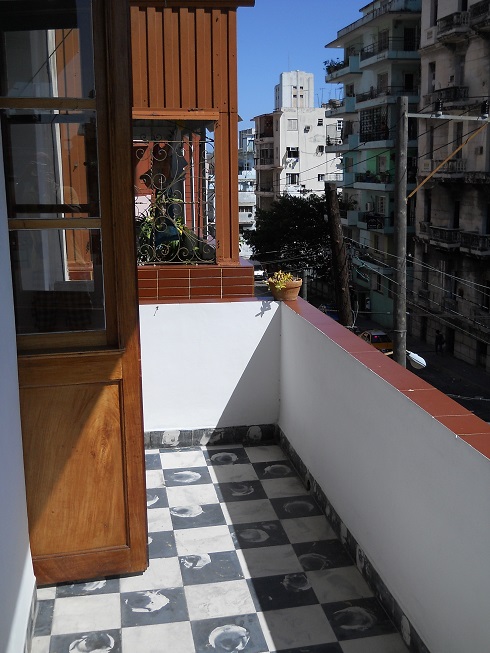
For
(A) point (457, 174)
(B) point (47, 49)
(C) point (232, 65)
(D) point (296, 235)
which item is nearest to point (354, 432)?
(B) point (47, 49)

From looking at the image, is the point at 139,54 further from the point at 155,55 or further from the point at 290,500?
the point at 290,500

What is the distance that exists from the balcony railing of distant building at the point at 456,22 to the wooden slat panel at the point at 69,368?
19637 millimetres

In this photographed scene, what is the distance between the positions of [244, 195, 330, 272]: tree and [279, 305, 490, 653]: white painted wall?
2211 centimetres

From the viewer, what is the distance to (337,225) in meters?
7.24

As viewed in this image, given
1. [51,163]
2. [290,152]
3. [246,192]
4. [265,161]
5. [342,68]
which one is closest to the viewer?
[51,163]

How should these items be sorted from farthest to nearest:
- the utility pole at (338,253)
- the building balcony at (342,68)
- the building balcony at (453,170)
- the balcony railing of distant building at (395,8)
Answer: the building balcony at (342,68) → the balcony railing of distant building at (395,8) → the building balcony at (453,170) → the utility pole at (338,253)

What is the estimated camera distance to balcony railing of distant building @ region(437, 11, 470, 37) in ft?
64.3

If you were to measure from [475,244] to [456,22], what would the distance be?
20.5 ft

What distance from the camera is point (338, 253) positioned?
7.29m

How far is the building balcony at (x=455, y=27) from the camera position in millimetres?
19609

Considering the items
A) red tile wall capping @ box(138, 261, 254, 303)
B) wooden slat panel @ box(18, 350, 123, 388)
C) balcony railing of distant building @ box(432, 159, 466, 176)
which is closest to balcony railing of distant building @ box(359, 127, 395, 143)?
balcony railing of distant building @ box(432, 159, 466, 176)

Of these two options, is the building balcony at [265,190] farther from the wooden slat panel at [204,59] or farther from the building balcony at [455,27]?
the wooden slat panel at [204,59]

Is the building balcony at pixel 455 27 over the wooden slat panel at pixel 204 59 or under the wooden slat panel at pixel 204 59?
over

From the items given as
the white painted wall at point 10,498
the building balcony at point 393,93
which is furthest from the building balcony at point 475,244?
the white painted wall at point 10,498
